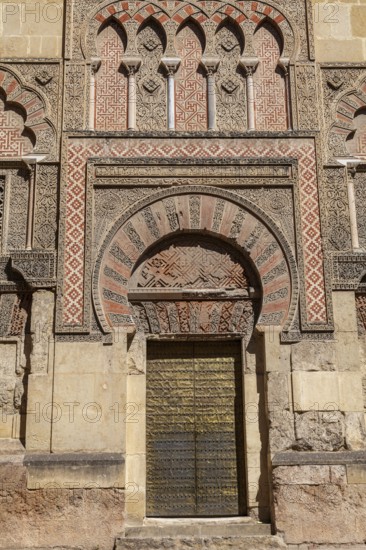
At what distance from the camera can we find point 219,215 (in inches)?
315

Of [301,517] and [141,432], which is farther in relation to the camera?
[141,432]

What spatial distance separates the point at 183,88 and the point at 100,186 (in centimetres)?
164

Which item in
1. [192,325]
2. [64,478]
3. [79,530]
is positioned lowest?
[79,530]

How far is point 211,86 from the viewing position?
856cm

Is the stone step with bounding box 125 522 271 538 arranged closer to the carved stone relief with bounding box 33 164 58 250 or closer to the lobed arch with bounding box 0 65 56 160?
the carved stone relief with bounding box 33 164 58 250

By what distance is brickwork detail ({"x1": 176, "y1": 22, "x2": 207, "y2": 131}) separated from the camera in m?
8.47

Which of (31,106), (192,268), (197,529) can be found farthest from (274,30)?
(197,529)

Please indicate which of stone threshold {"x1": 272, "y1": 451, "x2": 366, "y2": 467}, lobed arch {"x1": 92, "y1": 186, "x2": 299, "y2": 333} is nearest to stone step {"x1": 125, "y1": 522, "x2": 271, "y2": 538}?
stone threshold {"x1": 272, "y1": 451, "x2": 366, "y2": 467}

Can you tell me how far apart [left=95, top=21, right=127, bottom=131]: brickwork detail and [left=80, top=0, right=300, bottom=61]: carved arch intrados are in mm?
154

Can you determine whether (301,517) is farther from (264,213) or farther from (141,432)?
(264,213)

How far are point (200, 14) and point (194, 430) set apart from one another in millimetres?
4945

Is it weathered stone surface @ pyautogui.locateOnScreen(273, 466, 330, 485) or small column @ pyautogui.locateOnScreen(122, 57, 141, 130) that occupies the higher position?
small column @ pyautogui.locateOnScreen(122, 57, 141, 130)

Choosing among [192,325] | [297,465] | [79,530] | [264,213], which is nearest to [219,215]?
[264,213]

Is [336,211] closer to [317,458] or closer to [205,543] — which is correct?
[317,458]
